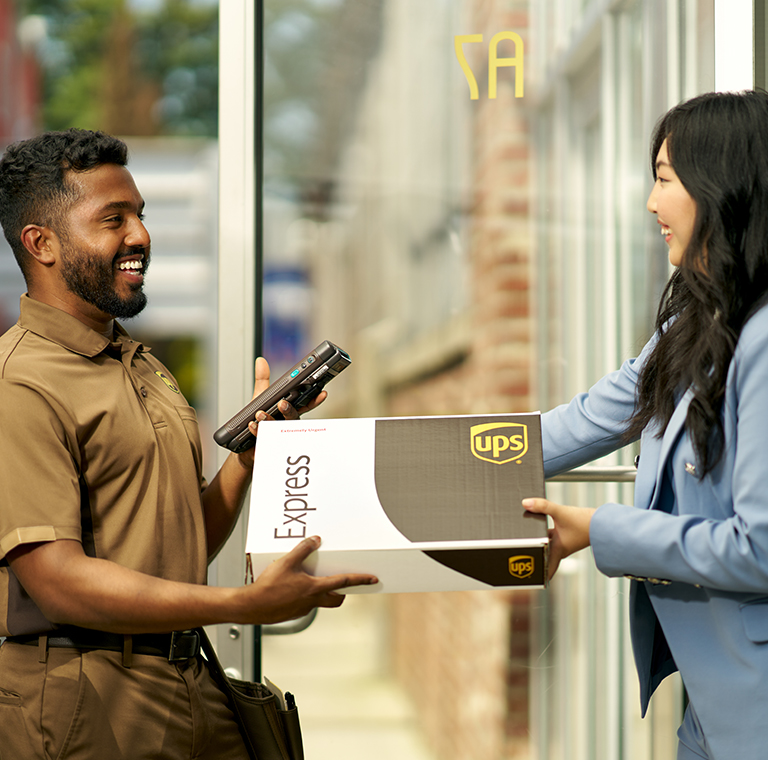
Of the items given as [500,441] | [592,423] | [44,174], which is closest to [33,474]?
[44,174]

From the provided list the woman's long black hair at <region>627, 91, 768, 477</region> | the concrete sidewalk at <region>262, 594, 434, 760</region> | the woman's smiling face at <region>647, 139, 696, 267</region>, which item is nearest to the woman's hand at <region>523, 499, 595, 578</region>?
the woman's long black hair at <region>627, 91, 768, 477</region>

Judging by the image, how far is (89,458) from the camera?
3.95 ft

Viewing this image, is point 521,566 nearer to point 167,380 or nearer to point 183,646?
point 183,646

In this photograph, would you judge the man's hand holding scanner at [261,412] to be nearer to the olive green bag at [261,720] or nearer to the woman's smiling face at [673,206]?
the olive green bag at [261,720]

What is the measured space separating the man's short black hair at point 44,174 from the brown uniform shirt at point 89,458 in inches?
4.9

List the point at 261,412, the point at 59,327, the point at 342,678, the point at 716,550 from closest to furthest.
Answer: the point at 716,550
the point at 59,327
the point at 261,412
the point at 342,678

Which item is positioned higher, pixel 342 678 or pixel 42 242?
pixel 42 242

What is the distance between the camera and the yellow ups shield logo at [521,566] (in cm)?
110

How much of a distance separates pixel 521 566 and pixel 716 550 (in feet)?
0.76

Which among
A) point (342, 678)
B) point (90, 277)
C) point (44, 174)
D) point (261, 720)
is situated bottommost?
point (342, 678)

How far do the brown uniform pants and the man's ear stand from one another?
0.56 meters

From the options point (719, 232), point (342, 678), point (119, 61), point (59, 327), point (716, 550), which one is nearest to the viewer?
point (716, 550)

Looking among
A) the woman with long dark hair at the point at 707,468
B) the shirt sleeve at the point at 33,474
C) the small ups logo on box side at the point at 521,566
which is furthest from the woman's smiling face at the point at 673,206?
the shirt sleeve at the point at 33,474

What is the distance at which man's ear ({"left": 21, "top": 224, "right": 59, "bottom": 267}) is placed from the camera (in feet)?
4.30
